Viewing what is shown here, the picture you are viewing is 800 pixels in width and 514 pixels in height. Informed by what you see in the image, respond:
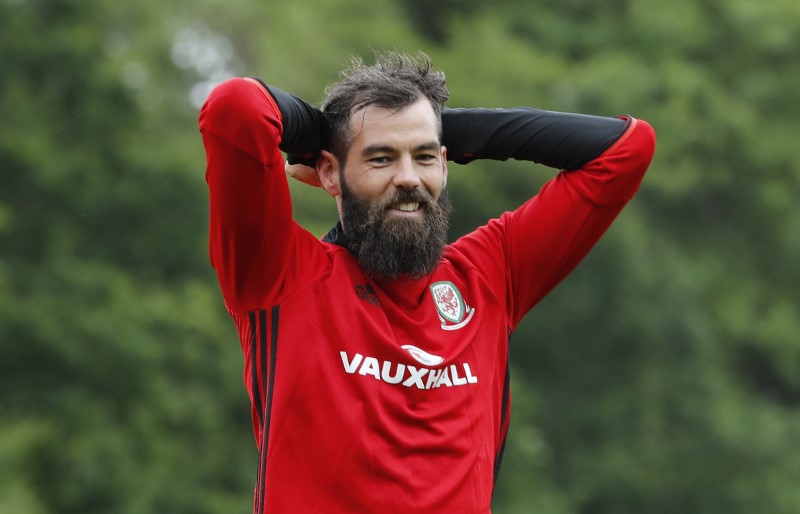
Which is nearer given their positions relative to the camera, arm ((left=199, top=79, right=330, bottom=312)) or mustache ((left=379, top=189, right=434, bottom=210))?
arm ((left=199, top=79, right=330, bottom=312))

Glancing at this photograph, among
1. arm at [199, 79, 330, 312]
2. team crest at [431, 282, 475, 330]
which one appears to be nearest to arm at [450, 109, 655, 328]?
team crest at [431, 282, 475, 330]

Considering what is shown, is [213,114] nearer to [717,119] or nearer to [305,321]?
[305,321]

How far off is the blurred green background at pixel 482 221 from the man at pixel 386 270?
11246 mm

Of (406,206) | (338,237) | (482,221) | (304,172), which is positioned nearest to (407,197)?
(406,206)

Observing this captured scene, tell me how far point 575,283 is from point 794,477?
4204 millimetres

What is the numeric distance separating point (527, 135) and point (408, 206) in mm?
518

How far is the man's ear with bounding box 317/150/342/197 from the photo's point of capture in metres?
3.98

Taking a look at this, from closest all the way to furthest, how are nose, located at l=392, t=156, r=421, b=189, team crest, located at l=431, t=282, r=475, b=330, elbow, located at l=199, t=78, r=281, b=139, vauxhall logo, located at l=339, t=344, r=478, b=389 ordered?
1. elbow, located at l=199, t=78, r=281, b=139
2. vauxhall logo, located at l=339, t=344, r=478, b=389
3. nose, located at l=392, t=156, r=421, b=189
4. team crest, located at l=431, t=282, r=475, b=330

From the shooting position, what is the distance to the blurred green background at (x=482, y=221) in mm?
16625

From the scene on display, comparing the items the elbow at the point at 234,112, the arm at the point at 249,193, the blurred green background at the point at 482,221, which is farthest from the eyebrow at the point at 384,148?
the blurred green background at the point at 482,221

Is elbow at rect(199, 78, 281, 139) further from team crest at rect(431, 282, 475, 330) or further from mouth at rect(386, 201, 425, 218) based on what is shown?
team crest at rect(431, 282, 475, 330)

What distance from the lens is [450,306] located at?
13.0ft

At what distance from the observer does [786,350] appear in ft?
67.5

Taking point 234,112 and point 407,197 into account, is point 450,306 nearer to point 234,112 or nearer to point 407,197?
point 407,197
